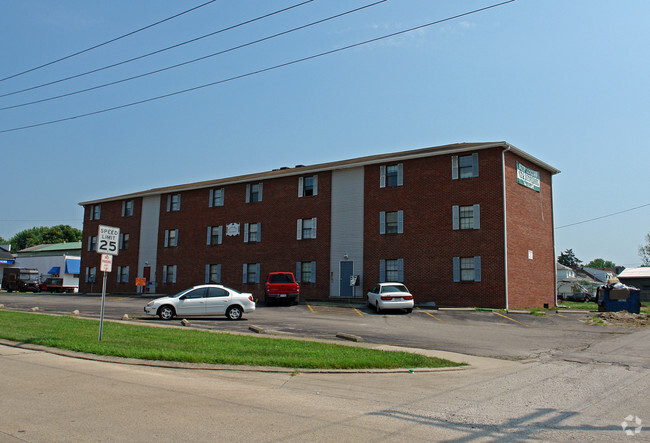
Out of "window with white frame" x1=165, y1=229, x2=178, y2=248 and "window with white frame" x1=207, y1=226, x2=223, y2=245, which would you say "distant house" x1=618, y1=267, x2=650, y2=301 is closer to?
"window with white frame" x1=207, y1=226, x2=223, y2=245

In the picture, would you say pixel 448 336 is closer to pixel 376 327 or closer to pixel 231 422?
pixel 376 327

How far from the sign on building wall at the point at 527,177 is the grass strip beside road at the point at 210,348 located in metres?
21.4

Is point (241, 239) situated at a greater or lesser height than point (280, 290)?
greater

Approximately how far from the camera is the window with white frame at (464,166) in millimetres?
30375

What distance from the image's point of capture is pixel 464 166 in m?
30.8

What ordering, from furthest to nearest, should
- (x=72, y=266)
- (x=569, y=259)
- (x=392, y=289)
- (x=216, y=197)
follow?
(x=569, y=259) → (x=72, y=266) → (x=216, y=197) → (x=392, y=289)

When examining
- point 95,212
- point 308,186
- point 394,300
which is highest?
point 308,186

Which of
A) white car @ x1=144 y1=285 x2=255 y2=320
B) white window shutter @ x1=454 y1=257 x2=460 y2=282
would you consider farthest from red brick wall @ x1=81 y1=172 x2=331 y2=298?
white car @ x1=144 y1=285 x2=255 y2=320

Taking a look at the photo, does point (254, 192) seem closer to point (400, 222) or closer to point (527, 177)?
point (400, 222)

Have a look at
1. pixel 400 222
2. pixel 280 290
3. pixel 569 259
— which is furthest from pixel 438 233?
pixel 569 259

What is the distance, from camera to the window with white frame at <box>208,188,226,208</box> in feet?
140

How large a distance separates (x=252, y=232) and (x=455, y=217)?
1605cm

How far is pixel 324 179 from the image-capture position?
3662 centimetres

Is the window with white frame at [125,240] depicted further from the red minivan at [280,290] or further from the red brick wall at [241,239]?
the red minivan at [280,290]
